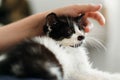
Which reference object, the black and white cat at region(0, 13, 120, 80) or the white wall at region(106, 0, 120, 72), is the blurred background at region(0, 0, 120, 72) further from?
the black and white cat at region(0, 13, 120, 80)

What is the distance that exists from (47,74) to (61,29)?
0.28m

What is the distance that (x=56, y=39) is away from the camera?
128 cm

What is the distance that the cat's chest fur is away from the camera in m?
1.20

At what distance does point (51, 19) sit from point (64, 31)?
0.08 metres

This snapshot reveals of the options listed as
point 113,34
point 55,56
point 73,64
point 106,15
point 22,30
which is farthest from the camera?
point 113,34

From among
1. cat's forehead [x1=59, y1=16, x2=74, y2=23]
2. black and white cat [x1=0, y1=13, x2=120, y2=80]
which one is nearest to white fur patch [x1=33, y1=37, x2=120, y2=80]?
black and white cat [x1=0, y1=13, x2=120, y2=80]

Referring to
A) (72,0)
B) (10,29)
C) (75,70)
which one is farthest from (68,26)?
(72,0)

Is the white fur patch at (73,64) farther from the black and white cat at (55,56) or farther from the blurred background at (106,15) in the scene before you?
the blurred background at (106,15)

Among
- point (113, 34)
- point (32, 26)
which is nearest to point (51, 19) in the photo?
point (32, 26)

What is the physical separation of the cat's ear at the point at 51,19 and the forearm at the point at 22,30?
0.10m

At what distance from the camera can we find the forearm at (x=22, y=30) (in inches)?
53.2

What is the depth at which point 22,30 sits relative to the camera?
1.38m

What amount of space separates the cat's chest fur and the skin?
0.40ft

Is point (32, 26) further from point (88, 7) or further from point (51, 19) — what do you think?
point (88, 7)
